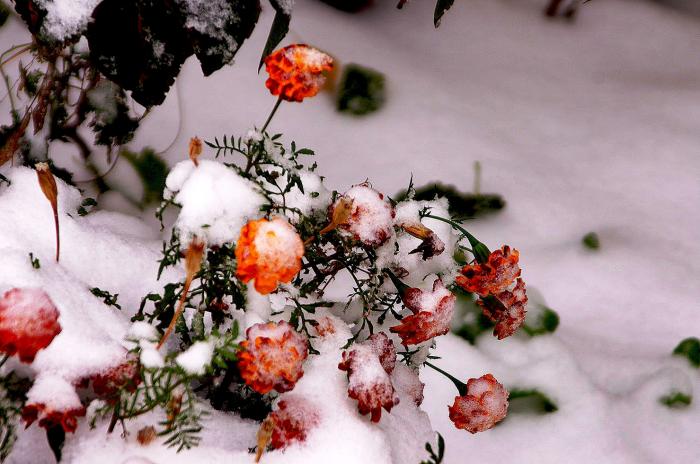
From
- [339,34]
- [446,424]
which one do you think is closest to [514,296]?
[446,424]

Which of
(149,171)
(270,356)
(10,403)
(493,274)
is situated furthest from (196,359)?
(149,171)

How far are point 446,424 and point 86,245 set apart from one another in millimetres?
542

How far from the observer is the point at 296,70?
18.4 inches

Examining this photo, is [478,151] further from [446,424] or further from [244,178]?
[244,178]

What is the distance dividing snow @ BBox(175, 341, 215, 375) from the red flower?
83 mm

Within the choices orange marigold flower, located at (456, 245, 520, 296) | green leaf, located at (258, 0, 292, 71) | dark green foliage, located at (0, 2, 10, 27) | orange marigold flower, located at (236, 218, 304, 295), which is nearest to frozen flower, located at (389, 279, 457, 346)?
orange marigold flower, located at (456, 245, 520, 296)

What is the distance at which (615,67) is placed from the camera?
124cm

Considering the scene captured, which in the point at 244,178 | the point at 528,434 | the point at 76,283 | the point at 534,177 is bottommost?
the point at 528,434

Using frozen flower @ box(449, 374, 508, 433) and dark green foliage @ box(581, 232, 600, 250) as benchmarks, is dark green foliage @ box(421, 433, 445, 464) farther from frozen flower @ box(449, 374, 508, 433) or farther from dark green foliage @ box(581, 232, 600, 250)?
Answer: dark green foliage @ box(581, 232, 600, 250)

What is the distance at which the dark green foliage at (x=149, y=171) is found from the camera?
2.92 ft

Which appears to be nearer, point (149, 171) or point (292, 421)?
point (292, 421)

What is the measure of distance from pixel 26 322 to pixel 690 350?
0.97m

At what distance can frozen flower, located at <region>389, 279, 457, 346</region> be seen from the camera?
0.50 metres

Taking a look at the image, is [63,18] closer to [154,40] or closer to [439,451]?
[154,40]
